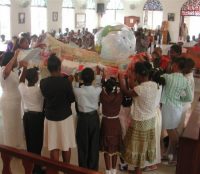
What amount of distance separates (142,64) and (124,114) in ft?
2.10

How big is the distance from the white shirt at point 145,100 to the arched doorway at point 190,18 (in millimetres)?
14642

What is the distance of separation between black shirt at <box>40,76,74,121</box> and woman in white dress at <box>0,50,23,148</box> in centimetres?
73

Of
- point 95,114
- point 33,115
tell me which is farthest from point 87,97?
point 33,115

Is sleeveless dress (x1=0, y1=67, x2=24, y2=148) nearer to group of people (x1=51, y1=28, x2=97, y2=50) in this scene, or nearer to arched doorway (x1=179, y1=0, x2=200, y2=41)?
group of people (x1=51, y1=28, x2=97, y2=50)

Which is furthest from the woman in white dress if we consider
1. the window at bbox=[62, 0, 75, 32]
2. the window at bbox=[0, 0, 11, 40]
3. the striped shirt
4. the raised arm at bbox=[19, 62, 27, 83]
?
the window at bbox=[62, 0, 75, 32]

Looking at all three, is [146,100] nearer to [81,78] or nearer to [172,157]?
[81,78]

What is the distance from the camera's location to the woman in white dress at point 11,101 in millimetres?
3557

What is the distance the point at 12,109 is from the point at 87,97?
1199 mm

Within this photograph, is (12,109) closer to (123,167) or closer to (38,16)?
(123,167)

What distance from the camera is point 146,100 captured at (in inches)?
119

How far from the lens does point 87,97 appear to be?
3000 mm

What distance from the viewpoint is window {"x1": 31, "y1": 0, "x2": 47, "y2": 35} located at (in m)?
14.5

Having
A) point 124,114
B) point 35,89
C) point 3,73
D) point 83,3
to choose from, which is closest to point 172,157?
point 124,114

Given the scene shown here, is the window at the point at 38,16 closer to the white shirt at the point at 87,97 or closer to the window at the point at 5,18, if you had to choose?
the window at the point at 5,18
